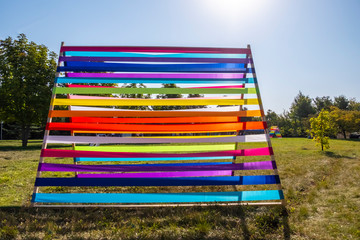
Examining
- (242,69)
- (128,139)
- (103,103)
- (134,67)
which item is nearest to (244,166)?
(242,69)

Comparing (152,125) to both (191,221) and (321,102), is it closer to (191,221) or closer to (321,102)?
(191,221)

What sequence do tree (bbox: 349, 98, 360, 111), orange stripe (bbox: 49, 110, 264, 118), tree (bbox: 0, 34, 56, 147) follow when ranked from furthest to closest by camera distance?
1. tree (bbox: 349, 98, 360, 111)
2. tree (bbox: 0, 34, 56, 147)
3. orange stripe (bbox: 49, 110, 264, 118)

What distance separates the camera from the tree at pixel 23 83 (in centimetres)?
1875

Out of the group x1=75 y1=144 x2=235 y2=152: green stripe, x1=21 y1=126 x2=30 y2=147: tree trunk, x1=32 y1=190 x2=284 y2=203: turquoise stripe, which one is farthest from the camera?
x1=21 y1=126 x2=30 y2=147: tree trunk

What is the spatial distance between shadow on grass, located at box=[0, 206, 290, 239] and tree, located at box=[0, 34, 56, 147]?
1862 cm

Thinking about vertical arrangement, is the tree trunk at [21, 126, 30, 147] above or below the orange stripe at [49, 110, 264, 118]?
below

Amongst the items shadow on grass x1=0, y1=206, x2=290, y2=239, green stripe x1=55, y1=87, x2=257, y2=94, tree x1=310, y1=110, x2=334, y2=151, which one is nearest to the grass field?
shadow on grass x1=0, y1=206, x2=290, y2=239

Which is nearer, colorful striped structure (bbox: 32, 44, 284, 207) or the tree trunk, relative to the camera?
colorful striped structure (bbox: 32, 44, 284, 207)

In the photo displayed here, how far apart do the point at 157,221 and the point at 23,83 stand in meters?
21.3

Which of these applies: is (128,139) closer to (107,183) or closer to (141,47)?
(107,183)

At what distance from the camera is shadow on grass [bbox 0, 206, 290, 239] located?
2.92 meters

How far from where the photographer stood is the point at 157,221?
3.27 meters

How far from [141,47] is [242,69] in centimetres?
188

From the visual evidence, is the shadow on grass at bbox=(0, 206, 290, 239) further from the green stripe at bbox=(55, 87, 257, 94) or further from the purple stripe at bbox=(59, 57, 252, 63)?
the purple stripe at bbox=(59, 57, 252, 63)
